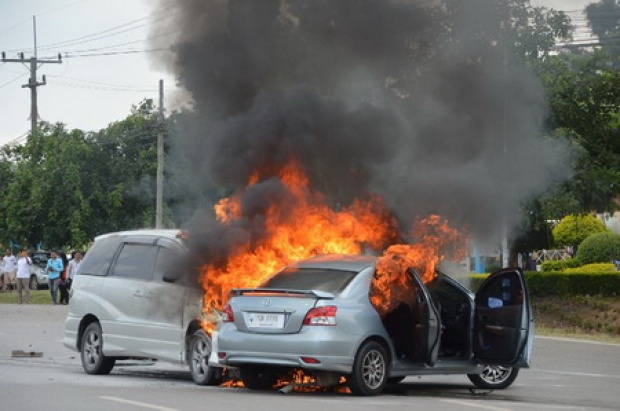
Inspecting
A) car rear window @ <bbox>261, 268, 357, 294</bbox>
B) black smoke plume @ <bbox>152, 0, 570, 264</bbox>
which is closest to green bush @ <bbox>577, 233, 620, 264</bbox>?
black smoke plume @ <bbox>152, 0, 570, 264</bbox>

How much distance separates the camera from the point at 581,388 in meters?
16.6

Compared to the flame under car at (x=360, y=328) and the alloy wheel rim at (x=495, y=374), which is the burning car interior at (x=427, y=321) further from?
the alloy wheel rim at (x=495, y=374)

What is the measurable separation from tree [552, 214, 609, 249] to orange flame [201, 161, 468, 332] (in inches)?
1447

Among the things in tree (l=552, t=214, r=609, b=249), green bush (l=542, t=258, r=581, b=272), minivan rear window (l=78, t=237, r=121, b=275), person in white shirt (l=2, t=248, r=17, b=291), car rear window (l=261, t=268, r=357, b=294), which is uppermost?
tree (l=552, t=214, r=609, b=249)

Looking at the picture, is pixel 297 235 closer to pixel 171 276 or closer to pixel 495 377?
pixel 171 276

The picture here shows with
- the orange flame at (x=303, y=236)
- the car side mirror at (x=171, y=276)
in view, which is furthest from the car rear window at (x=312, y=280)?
the car side mirror at (x=171, y=276)

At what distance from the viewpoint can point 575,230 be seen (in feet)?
175

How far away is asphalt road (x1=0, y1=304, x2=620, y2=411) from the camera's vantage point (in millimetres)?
13234

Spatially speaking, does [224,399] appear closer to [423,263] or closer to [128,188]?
[423,263]

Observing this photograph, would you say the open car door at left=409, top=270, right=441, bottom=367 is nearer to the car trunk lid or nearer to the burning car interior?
the burning car interior

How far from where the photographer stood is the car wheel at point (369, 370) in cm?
1414

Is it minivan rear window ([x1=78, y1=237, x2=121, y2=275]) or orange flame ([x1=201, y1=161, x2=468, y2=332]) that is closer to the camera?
orange flame ([x1=201, y1=161, x2=468, y2=332])

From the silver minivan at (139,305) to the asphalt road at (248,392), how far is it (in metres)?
0.35

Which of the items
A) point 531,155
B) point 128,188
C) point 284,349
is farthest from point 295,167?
point 128,188
